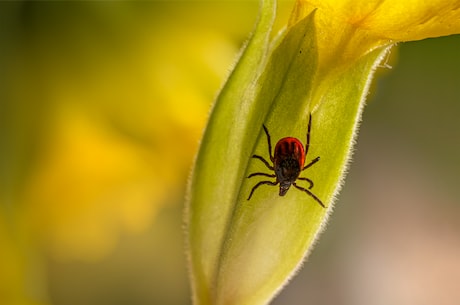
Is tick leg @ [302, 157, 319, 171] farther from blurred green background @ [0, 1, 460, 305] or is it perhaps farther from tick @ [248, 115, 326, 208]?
blurred green background @ [0, 1, 460, 305]

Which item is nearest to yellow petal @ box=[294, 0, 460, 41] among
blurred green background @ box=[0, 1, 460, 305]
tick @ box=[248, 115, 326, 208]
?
tick @ box=[248, 115, 326, 208]

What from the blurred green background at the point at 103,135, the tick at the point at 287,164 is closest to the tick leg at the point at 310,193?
Result: the tick at the point at 287,164

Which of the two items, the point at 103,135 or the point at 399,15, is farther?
the point at 103,135

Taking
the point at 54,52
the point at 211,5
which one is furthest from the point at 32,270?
the point at 211,5

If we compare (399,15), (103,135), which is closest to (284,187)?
(399,15)

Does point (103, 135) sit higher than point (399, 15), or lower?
lower

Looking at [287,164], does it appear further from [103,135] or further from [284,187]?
[103,135]
